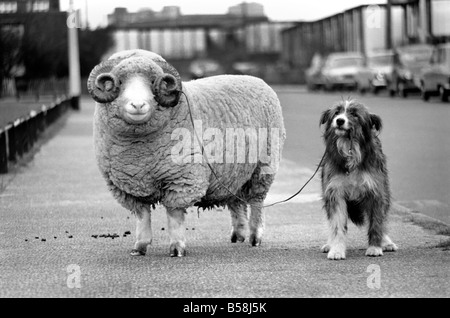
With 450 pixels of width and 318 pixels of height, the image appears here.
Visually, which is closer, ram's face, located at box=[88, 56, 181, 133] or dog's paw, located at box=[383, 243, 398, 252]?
ram's face, located at box=[88, 56, 181, 133]

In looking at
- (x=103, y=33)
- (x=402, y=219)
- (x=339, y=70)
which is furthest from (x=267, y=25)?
(x=402, y=219)

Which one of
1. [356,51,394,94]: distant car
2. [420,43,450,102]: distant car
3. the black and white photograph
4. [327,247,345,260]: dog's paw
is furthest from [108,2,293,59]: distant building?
[327,247,345,260]: dog's paw

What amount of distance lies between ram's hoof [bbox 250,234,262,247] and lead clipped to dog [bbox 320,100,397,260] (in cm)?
78

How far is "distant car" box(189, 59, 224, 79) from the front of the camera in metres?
73.2

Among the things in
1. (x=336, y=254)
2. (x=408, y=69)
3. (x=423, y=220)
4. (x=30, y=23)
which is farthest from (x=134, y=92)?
(x=408, y=69)

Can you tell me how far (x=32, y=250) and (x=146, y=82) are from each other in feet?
5.59

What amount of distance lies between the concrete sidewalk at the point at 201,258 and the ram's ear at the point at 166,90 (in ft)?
3.99

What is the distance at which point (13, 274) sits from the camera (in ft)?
29.4

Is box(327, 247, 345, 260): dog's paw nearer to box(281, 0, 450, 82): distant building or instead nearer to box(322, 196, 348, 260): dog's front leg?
box(322, 196, 348, 260): dog's front leg

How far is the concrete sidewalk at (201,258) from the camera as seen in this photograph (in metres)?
8.14

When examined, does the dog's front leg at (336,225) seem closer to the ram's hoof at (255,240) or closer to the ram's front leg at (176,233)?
the ram's hoof at (255,240)

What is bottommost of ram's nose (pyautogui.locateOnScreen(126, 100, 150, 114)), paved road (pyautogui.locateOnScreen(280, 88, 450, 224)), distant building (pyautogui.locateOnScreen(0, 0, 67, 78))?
paved road (pyautogui.locateOnScreen(280, 88, 450, 224))

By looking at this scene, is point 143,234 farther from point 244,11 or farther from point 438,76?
point 244,11
